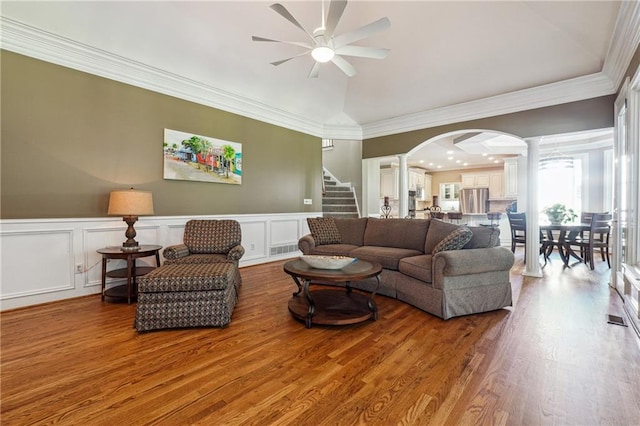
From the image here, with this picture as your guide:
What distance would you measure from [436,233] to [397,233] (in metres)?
0.66

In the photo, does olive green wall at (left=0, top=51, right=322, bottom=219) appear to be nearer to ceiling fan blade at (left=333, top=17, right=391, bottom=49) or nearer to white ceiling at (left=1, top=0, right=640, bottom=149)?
white ceiling at (left=1, top=0, right=640, bottom=149)

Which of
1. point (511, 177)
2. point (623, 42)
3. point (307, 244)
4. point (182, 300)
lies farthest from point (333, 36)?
point (511, 177)

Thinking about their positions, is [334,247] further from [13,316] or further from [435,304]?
[13,316]

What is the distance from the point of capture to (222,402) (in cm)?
165

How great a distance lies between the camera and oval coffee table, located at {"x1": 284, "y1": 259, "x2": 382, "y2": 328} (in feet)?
8.54

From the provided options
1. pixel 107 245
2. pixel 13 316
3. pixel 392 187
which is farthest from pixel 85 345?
pixel 392 187

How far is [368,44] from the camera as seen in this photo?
4.50 m

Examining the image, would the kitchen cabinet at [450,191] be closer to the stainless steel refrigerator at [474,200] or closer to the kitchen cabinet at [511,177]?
the stainless steel refrigerator at [474,200]

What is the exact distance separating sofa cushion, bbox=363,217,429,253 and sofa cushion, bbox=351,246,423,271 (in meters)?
0.15

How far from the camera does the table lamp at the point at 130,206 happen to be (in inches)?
130

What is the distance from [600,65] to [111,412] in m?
6.27

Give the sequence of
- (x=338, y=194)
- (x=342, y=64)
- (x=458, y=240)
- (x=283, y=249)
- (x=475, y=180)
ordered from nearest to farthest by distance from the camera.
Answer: (x=458, y=240)
(x=342, y=64)
(x=283, y=249)
(x=338, y=194)
(x=475, y=180)

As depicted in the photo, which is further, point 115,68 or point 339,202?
point 339,202

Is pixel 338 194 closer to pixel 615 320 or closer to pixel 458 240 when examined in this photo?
pixel 458 240
